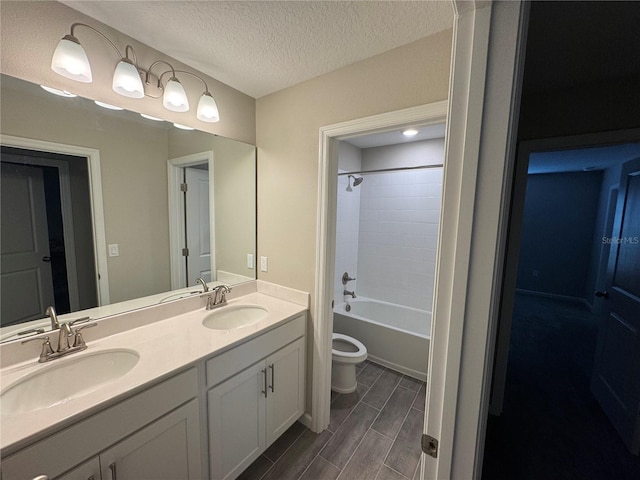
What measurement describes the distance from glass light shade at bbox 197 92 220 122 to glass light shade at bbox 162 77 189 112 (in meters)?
0.12

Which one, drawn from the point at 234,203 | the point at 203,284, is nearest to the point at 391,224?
the point at 234,203

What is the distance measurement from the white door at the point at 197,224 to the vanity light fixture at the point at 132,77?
0.41 m

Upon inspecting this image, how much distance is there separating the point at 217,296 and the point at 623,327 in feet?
7.22

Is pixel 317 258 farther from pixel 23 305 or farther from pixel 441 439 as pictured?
pixel 23 305

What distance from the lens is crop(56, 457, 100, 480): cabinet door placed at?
85 centimetres

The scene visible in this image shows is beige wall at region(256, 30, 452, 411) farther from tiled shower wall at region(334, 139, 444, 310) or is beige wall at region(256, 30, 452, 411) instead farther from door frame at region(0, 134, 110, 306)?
tiled shower wall at region(334, 139, 444, 310)

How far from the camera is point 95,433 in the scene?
903 millimetres

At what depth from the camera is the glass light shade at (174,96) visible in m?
1.48

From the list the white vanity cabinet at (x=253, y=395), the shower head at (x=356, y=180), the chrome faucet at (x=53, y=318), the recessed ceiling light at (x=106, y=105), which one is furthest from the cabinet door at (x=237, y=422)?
the shower head at (x=356, y=180)

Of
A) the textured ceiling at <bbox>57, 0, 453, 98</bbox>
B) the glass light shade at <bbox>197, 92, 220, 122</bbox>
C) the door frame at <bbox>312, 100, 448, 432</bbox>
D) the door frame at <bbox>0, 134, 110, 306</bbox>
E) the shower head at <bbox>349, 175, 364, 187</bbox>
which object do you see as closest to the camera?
the textured ceiling at <bbox>57, 0, 453, 98</bbox>

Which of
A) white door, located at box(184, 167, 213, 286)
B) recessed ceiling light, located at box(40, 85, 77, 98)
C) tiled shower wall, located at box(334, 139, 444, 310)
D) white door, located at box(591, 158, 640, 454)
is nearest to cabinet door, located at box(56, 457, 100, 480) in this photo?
white door, located at box(184, 167, 213, 286)

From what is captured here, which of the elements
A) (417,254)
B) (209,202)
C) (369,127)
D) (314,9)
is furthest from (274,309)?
(417,254)

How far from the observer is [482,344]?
56 centimetres

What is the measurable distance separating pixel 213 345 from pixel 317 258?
0.83m
